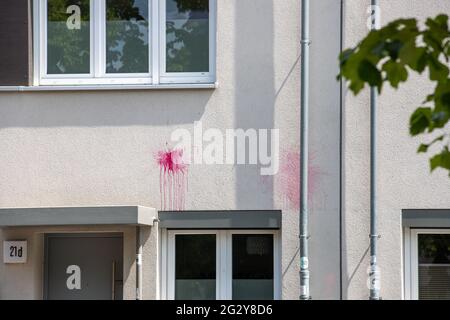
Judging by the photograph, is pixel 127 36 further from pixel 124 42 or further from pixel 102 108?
pixel 102 108

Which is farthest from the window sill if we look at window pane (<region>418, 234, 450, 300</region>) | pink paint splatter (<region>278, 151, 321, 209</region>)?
window pane (<region>418, 234, 450, 300</region>)

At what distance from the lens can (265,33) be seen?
36.9ft

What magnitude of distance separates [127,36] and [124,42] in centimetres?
7

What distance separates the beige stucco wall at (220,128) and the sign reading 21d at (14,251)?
149mm

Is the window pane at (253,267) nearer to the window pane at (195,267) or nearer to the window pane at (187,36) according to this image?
the window pane at (195,267)

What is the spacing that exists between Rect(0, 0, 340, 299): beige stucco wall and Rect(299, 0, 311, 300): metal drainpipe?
4.6 inches

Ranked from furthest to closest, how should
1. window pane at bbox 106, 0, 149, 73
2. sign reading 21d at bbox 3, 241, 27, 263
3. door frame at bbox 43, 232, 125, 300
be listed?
door frame at bbox 43, 232, 125, 300 → window pane at bbox 106, 0, 149, 73 → sign reading 21d at bbox 3, 241, 27, 263

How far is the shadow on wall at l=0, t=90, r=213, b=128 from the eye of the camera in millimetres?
11312

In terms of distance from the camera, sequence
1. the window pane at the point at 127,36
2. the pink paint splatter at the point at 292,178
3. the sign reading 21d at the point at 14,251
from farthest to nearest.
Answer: the window pane at the point at 127,36
the sign reading 21d at the point at 14,251
the pink paint splatter at the point at 292,178

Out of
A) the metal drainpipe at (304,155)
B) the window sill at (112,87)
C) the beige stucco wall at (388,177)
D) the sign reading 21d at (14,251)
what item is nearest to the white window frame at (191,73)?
the window sill at (112,87)

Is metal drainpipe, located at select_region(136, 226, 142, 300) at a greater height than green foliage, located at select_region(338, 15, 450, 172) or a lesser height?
lesser

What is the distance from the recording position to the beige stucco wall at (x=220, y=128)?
1109 centimetres

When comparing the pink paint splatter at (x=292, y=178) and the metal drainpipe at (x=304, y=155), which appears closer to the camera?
the metal drainpipe at (x=304, y=155)

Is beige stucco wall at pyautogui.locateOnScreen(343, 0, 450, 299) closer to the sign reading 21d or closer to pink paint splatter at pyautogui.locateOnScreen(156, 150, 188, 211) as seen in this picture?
pink paint splatter at pyautogui.locateOnScreen(156, 150, 188, 211)
